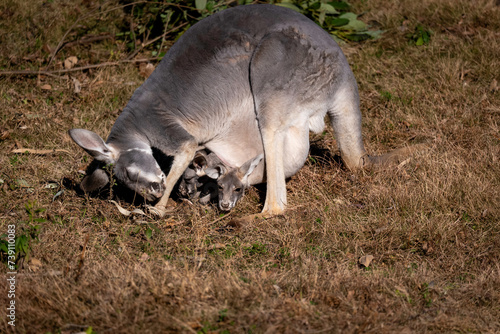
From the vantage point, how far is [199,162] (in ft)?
Result: 16.9

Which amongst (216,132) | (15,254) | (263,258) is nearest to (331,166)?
(216,132)

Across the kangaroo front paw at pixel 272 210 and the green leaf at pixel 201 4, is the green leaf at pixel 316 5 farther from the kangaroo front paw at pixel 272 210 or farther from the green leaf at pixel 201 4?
the kangaroo front paw at pixel 272 210

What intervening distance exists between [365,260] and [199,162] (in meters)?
1.90

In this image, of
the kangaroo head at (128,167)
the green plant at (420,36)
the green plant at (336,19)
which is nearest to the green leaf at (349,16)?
the green plant at (336,19)

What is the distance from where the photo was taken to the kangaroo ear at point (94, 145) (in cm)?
446

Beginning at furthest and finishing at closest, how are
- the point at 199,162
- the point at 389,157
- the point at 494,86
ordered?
the point at 494,86 < the point at 389,157 < the point at 199,162

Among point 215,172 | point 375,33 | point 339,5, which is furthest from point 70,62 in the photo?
point 375,33

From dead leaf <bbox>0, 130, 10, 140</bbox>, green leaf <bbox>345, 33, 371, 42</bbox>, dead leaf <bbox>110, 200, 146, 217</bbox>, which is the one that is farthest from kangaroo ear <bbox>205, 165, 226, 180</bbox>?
green leaf <bbox>345, 33, 371, 42</bbox>

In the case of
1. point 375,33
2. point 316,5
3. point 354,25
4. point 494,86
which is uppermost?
point 316,5

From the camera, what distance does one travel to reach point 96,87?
22.2 feet

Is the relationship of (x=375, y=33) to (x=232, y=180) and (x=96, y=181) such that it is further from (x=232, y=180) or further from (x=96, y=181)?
(x=96, y=181)

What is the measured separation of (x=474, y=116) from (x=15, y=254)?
501 centimetres

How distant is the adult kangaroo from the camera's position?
477 centimetres

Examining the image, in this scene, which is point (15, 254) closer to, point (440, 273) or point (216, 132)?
point (216, 132)
